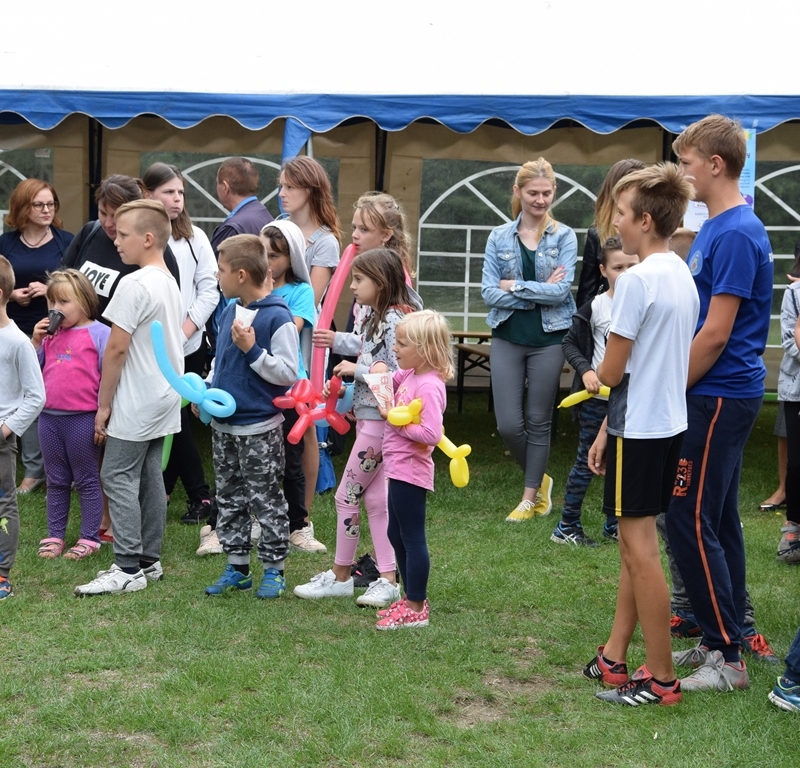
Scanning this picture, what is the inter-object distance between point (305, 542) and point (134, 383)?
1309 mm

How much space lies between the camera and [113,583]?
16.0 ft

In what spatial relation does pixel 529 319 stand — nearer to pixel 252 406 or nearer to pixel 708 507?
pixel 252 406

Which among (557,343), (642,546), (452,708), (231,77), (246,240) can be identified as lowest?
(452,708)

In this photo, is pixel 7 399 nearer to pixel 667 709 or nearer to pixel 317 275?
pixel 317 275

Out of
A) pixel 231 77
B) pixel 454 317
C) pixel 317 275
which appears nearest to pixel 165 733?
pixel 317 275

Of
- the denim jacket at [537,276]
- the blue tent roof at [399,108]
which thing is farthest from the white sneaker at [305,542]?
the blue tent roof at [399,108]

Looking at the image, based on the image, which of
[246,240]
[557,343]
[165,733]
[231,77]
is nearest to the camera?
[165,733]

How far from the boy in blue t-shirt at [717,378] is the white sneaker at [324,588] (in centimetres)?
160

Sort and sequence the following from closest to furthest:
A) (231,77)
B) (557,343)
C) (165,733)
Answer: (165,733), (557,343), (231,77)

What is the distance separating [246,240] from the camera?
182 inches

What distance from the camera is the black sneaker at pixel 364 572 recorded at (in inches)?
198

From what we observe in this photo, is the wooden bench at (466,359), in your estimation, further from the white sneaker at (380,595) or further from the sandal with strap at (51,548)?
the white sneaker at (380,595)

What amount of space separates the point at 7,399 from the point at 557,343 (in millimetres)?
3112

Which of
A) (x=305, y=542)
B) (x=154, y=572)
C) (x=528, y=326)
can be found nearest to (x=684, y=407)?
(x=305, y=542)
